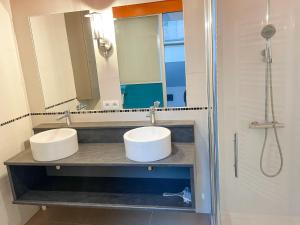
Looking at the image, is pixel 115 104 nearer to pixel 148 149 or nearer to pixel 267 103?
pixel 148 149

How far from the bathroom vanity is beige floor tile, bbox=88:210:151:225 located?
0.38 m

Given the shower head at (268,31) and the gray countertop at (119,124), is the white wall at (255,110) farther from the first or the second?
the gray countertop at (119,124)

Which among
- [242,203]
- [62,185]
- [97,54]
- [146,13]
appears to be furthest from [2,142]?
[242,203]

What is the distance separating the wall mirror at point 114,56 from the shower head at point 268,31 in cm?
59

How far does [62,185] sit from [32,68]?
1054mm

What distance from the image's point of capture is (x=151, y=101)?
2188 millimetres

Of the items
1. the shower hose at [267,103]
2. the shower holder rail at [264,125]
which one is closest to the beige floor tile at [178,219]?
the shower hose at [267,103]

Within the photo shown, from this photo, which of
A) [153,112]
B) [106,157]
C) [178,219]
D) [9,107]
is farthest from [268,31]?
[9,107]

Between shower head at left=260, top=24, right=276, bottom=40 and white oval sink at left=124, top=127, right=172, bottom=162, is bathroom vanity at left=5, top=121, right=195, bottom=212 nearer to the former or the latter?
white oval sink at left=124, top=127, right=172, bottom=162

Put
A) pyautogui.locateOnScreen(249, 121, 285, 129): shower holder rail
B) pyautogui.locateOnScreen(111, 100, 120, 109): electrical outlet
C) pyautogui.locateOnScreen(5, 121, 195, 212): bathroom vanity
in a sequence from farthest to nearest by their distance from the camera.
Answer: pyautogui.locateOnScreen(111, 100, 120, 109): electrical outlet → pyautogui.locateOnScreen(249, 121, 285, 129): shower holder rail → pyautogui.locateOnScreen(5, 121, 195, 212): bathroom vanity

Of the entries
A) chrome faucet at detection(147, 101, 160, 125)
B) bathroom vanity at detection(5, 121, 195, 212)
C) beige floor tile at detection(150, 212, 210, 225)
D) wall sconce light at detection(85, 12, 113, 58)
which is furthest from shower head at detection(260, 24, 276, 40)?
beige floor tile at detection(150, 212, 210, 225)

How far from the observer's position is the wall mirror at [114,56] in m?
2.06

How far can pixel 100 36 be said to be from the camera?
7.09 ft

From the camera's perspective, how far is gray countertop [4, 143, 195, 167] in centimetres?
178
